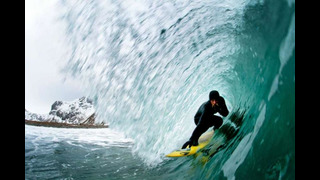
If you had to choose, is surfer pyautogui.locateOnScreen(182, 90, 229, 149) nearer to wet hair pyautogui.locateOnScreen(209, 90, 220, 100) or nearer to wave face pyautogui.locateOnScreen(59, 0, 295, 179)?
wet hair pyautogui.locateOnScreen(209, 90, 220, 100)

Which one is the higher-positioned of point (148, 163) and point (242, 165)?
point (242, 165)

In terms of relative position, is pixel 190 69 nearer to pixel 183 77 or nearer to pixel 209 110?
pixel 183 77

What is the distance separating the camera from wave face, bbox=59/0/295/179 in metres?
3.62

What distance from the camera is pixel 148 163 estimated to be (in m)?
9.01

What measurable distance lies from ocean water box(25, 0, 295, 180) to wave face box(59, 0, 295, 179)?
18 millimetres

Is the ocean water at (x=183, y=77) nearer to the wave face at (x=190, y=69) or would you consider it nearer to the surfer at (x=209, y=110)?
the wave face at (x=190, y=69)

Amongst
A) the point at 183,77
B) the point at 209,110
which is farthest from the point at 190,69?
the point at 209,110

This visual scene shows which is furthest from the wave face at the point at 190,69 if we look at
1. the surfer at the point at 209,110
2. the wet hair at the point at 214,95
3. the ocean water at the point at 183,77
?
the wet hair at the point at 214,95

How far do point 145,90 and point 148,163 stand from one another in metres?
2.65

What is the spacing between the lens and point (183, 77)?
8.72 metres

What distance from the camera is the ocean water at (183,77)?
3664 millimetres
